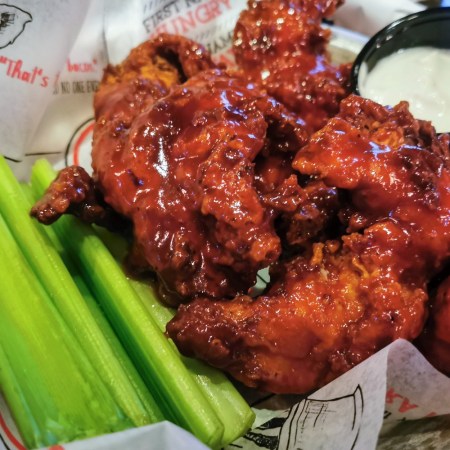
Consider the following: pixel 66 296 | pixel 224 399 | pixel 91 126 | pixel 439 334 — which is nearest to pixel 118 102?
pixel 91 126

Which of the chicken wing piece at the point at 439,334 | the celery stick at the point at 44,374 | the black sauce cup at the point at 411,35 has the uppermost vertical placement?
the black sauce cup at the point at 411,35

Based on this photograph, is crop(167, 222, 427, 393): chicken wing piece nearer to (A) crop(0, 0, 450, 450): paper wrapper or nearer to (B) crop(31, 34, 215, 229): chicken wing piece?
(A) crop(0, 0, 450, 450): paper wrapper

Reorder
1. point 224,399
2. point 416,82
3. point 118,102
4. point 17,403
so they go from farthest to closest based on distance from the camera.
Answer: point 416,82 < point 118,102 < point 224,399 < point 17,403

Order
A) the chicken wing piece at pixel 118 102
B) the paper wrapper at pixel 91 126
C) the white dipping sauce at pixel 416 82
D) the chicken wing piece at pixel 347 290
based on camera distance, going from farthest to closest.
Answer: the white dipping sauce at pixel 416 82 < the chicken wing piece at pixel 118 102 < the chicken wing piece at pixel 347 290 < the paper wrapper at pixel 91 126

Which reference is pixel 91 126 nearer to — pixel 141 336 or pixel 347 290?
pixel 141 336

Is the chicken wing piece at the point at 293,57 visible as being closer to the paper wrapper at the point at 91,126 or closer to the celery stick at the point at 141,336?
the paper wrapper at the point at 91,126

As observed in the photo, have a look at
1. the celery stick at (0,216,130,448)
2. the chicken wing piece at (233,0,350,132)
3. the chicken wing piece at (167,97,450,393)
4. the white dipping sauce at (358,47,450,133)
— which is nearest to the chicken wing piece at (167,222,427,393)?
the chicken wing piece at (167,97,450,393)

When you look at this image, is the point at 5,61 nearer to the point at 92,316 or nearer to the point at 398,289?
the point at 92,316

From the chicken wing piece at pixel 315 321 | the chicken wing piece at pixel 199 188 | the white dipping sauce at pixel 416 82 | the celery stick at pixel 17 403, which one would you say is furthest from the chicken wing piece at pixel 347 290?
the white dipping sauce at pixel 416 82
